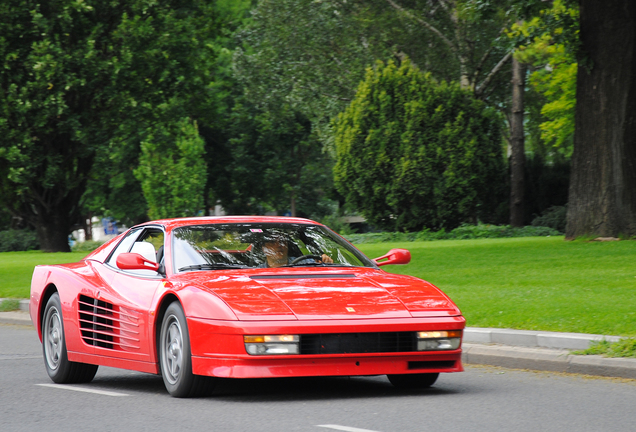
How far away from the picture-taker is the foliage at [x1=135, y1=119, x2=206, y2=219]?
48938mm

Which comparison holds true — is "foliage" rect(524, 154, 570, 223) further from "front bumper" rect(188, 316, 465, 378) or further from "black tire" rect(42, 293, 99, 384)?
"front bumper" rect(188, 316, 465, 378)

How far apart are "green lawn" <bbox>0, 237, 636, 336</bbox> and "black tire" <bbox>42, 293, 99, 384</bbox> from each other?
421 cm

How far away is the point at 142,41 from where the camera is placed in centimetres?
3241

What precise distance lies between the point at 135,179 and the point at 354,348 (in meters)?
48.2

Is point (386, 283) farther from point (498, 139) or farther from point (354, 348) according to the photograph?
point (498, 139)

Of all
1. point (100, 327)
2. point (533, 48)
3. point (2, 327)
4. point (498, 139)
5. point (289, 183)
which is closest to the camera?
point (100, 327)

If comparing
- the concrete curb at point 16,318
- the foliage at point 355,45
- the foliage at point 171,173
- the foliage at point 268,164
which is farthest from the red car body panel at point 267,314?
the foliage at point 268,164

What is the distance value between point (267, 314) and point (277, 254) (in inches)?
52.8

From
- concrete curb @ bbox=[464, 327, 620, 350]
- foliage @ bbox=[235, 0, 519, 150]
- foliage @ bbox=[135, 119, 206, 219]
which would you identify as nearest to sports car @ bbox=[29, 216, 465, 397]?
concrete curb @ bbox=[464, 327, 620, 350]

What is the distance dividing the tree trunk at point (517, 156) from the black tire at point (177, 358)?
29548mm

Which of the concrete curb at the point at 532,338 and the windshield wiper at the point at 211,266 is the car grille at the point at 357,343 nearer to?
the windshield wiper at the point at 211,266

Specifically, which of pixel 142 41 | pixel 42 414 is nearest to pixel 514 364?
pixel 42 414

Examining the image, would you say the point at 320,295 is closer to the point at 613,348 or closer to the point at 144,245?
the point at 144,245

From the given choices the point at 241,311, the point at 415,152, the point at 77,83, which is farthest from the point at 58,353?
the point at 415,152
